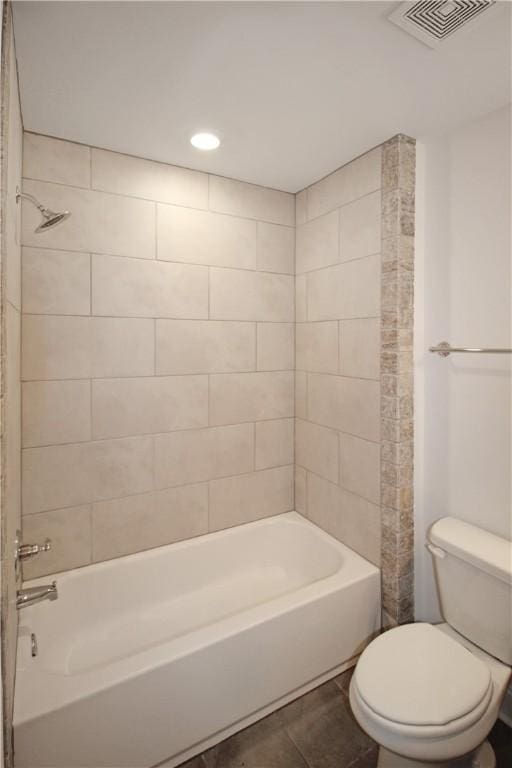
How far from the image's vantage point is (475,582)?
1.60m

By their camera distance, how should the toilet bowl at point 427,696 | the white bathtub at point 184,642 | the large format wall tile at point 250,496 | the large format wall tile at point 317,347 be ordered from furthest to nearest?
1. the large format wall tile at point 250,496
2. the large format wall tile at point 317,347
3. the white bathtub at point 184,642
4. the toilet bowl at point 427,696

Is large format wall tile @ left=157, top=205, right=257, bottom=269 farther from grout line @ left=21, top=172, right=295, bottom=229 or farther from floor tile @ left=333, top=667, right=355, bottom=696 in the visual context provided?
floor tile @ left=333, top=667, right=355, bottom=696

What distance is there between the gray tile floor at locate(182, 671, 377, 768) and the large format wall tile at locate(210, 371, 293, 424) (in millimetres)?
1410

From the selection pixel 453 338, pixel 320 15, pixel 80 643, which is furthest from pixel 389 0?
pixel 80 643

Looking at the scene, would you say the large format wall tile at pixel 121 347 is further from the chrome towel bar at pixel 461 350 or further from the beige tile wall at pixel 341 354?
the chrome towel bar at pixel 461 350

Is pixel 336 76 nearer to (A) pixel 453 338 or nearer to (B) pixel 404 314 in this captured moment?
(B) pixel 404 314

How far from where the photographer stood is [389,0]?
1.11 m

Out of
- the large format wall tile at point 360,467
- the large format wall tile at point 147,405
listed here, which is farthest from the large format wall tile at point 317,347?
the large format wall tile at point 147,405

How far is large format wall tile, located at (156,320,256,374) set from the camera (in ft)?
7.11

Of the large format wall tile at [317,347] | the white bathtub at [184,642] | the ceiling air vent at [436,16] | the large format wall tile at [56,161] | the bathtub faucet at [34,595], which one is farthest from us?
the large format wall tile at [317,347]

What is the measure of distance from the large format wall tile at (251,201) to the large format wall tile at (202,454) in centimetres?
127

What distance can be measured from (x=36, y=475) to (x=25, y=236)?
3.60 ft

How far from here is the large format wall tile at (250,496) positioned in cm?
238

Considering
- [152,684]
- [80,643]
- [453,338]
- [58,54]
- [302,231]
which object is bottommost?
[80,643]
